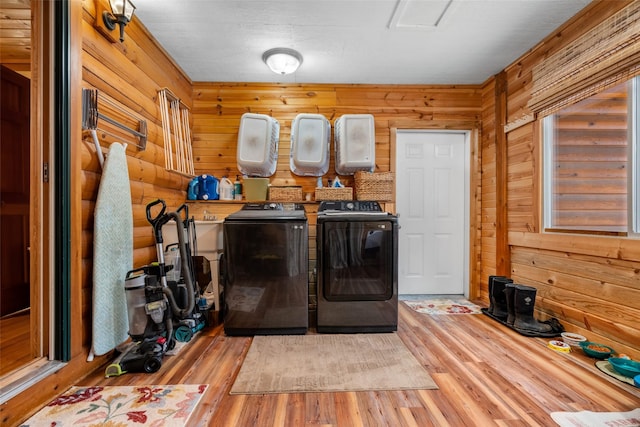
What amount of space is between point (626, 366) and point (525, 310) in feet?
2.51

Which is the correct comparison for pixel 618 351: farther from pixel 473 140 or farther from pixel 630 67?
pixel 473 140

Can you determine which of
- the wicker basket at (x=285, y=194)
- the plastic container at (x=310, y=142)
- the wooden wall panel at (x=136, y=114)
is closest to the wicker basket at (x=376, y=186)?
the plastic container at (x=310, y=142)

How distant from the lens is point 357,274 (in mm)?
2445

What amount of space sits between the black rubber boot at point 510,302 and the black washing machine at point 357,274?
1.00m

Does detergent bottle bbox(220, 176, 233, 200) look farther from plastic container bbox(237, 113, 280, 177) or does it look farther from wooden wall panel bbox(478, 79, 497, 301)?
wooden wall panel bbox(478, 79, 497, 301)

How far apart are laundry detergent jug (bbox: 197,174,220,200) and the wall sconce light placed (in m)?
1.48

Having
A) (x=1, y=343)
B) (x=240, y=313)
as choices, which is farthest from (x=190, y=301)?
(x=1, y=343)

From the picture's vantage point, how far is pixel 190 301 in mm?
2062

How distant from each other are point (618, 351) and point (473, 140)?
233cm

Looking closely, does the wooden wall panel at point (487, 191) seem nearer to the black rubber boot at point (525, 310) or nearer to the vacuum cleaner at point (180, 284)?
the black rubber boot at point (525, 310)

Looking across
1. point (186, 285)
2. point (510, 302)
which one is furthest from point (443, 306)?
point (186, 285)

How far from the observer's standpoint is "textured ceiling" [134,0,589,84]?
7.11 feet

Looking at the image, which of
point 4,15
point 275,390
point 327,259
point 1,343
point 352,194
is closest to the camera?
point 275,390

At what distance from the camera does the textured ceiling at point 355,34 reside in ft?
7.11
